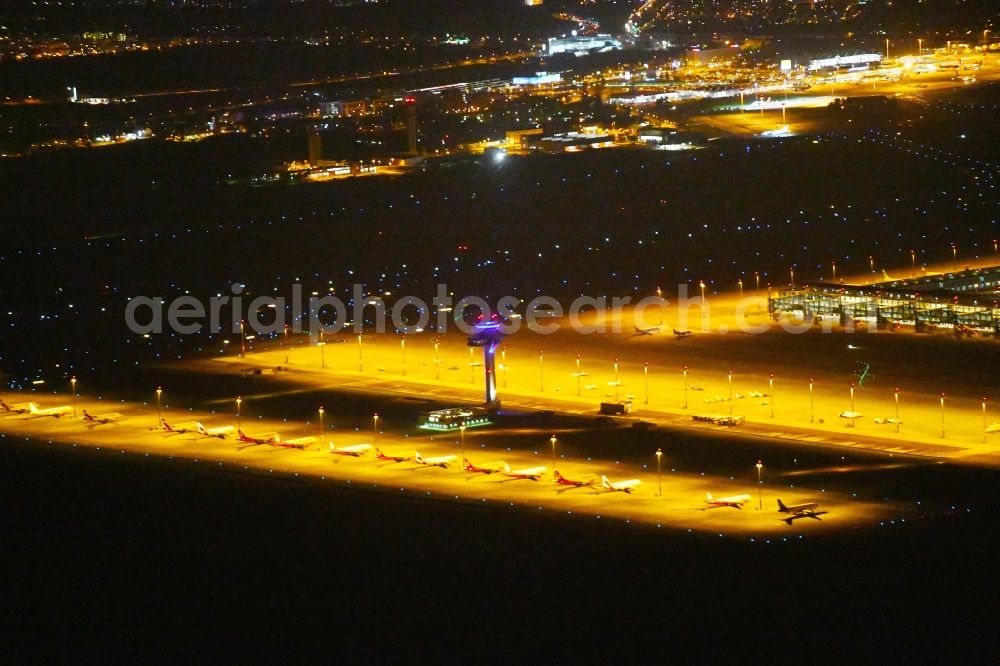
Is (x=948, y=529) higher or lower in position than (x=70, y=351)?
lower

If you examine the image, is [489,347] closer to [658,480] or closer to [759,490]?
[658,480]

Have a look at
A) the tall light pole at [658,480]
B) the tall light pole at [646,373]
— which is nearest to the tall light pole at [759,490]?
the tall light pole at [658,480]

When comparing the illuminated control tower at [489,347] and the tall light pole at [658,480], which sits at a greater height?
the illuminated control tower at [489,347]

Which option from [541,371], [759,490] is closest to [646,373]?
[541,371]

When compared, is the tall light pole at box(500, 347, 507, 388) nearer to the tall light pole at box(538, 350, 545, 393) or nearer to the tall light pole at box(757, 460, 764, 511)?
the tall light pole at box(538, 350, 545, 393)

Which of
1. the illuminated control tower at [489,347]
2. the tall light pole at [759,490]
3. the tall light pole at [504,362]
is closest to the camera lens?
the tall light pole at [759,490]

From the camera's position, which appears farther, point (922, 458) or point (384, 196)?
point (384, 196)

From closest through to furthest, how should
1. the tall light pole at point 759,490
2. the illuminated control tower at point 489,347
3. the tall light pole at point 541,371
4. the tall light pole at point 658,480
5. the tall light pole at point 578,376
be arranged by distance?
the tall light pole at point 759,490 → the tall light pole at point 658,480 → the illuminated control tower at point 489,347 → the tall light pole at point 578,376 → the tall light pole at point 541,371

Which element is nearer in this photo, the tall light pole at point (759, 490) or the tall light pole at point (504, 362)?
the tall light pole at point (759, 490)

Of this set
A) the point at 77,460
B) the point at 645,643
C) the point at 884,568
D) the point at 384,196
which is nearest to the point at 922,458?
the point at 884,568

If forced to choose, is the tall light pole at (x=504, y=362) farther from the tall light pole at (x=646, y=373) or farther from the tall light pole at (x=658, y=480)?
the tall light pole at (x=658, y=480)

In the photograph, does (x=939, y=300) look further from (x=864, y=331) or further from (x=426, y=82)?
(x=426, y=82)
